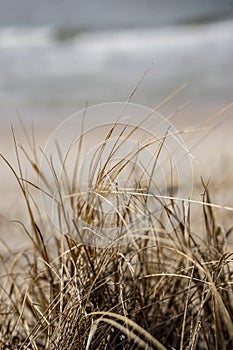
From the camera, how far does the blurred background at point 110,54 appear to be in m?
6.92

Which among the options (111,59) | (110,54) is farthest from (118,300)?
(110,54)

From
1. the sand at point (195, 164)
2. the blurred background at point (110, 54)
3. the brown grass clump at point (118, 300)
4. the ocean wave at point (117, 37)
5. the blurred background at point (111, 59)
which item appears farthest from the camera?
the ocean wave at point (117, 37)

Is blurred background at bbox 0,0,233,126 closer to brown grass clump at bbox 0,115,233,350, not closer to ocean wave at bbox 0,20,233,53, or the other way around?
ocean wave at bbox 0,20,233,53

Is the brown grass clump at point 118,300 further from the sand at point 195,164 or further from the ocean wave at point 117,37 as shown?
the ocean wave at point 117,37

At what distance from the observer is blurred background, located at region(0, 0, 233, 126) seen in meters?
6.92

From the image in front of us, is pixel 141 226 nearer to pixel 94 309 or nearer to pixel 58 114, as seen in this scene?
pixel 94 309

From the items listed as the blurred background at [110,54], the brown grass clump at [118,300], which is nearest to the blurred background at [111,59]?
the blurred background at [110,54]

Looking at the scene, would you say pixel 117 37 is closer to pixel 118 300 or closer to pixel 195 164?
pixel 195 164

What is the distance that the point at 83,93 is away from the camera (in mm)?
7215

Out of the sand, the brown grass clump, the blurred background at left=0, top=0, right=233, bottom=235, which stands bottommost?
the brown grass clump

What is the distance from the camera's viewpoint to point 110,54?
332 inches

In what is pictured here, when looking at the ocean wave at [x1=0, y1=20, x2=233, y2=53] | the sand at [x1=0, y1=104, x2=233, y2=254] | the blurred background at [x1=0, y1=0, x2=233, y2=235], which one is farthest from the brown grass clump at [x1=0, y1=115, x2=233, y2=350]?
the ocean wave at [x1=0, y1=20, x2=233, y2=53]

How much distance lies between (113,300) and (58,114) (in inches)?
202

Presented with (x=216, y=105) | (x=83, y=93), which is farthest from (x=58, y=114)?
(x=216, y=105)
